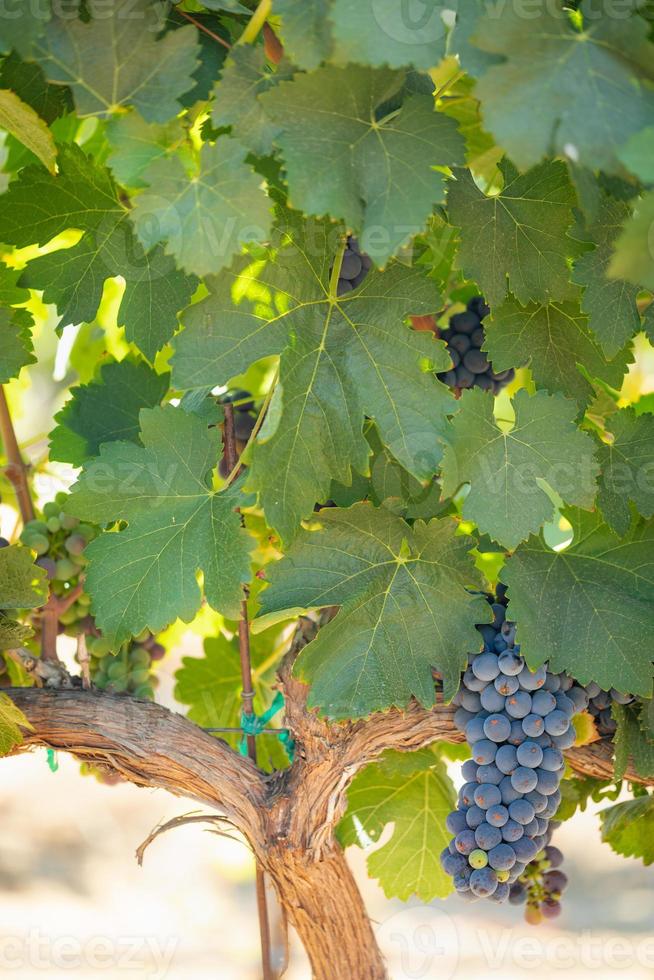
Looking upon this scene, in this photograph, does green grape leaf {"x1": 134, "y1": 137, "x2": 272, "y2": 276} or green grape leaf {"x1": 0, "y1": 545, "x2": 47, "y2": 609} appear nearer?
green grape leaf {"x1": 134, "y1": 137, "x2": 272, "y2": 276}

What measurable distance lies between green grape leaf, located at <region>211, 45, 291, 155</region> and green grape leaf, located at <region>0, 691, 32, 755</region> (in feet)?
2.16

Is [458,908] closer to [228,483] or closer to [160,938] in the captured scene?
[160,938]

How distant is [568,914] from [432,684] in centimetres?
239

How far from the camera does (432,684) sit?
1.06 meters

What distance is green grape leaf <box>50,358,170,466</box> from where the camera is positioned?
4.33 ft

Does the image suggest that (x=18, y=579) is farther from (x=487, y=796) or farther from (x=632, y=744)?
(x=632, y=744)

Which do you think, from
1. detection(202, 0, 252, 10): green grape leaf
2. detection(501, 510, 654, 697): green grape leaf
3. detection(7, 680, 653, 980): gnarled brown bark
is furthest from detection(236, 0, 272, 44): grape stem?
detection(7, 680, 653, 980): gnarled brown bark

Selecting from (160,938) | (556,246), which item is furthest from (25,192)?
(160,938)

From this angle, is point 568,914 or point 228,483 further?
point 568,914

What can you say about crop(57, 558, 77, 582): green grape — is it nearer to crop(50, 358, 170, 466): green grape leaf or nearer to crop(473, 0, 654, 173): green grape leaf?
crop(50, 358, 170, 466): green grape leaf

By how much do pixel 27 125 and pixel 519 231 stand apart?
1.64 ft

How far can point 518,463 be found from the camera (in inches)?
39.8
